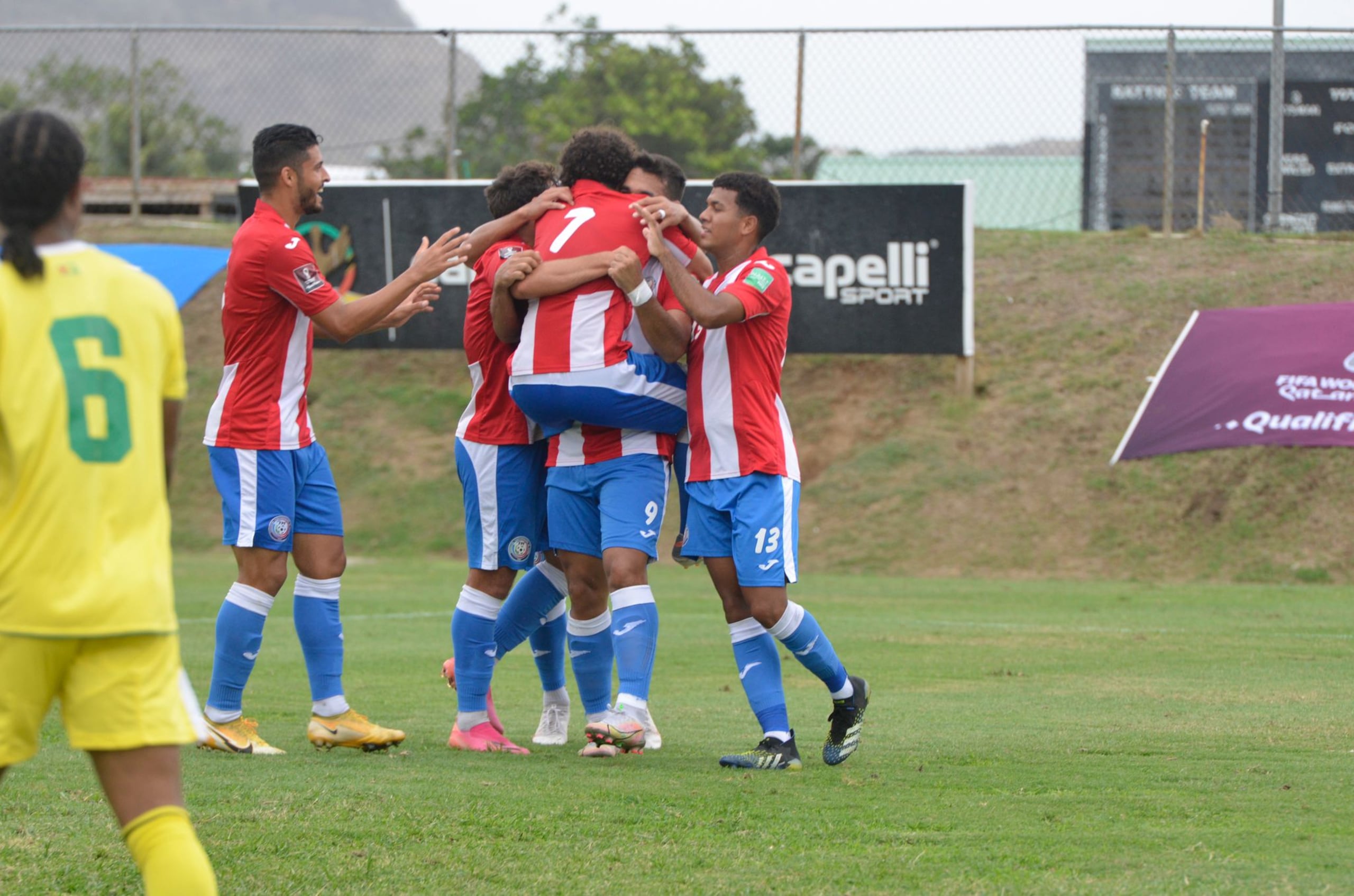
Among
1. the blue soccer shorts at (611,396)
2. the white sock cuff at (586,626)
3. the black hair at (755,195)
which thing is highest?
the black hair at (755,195)

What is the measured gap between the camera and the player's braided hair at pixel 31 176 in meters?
2.92

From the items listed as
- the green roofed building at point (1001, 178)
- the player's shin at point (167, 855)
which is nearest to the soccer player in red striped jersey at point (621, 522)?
the player's shin at point (167, 855)

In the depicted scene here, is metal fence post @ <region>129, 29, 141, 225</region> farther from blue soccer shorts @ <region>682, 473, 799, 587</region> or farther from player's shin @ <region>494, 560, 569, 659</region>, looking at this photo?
blue soccer shorts @ <region>682, 473, 799, 587</region>

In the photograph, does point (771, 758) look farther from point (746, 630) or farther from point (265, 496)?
point (265, 496)

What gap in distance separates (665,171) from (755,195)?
1.76ft

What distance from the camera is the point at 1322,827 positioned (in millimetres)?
4344

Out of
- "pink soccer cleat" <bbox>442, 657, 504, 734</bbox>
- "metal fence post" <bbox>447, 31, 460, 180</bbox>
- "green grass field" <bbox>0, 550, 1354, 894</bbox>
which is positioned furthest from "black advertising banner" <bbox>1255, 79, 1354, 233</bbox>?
"pink soccer cleat" <bbox>442, 657, 504, 734</bbox>

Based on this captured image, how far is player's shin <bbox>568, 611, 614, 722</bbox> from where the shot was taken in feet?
19.9

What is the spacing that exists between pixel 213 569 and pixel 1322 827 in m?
13.3

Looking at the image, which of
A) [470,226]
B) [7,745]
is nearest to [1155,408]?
[470,226]

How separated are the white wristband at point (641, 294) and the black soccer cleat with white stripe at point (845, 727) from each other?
5.59 ft

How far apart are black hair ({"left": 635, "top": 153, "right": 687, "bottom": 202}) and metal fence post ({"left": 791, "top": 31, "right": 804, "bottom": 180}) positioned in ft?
39.7

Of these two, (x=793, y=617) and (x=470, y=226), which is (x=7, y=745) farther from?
(x=470, y=226)

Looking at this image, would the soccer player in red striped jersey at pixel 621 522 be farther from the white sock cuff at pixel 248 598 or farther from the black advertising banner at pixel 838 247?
the black advertising banner at pixel 838 247
